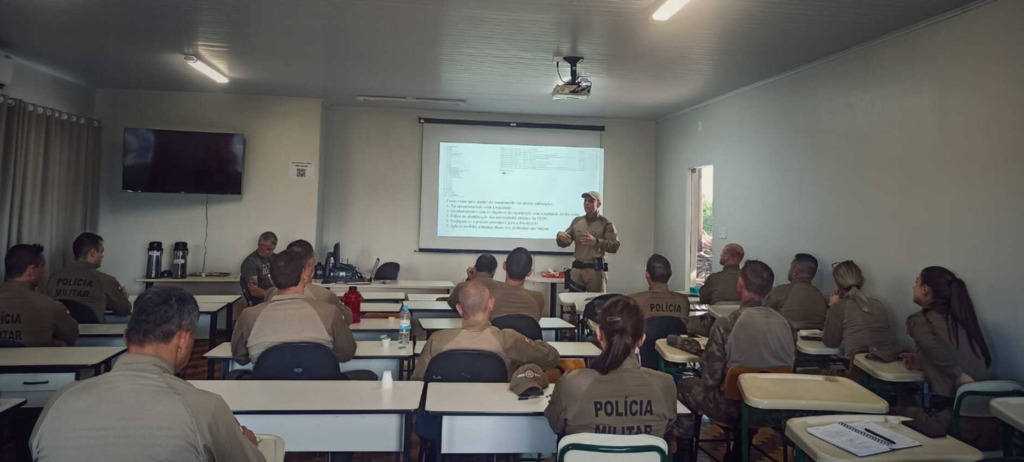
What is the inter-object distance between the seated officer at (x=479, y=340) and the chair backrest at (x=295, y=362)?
0.44m

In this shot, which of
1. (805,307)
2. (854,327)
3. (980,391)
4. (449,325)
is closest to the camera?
(980,391)

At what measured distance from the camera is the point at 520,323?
3766 mm

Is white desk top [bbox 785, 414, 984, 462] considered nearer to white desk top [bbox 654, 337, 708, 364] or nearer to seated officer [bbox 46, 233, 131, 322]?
white desk top [bbox 654, 337, 708, 364]

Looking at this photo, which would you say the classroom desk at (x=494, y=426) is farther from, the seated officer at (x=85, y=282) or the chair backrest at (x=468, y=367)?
the seated officer at (x=85, y=282)

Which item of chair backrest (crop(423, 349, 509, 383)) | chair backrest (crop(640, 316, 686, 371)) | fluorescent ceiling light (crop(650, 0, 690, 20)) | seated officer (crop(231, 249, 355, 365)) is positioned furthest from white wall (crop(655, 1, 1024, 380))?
seated officer (crop(231, 249, 355, 365))

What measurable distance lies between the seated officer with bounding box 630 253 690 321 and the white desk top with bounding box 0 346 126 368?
3381mm

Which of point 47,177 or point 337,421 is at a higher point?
point 47,177

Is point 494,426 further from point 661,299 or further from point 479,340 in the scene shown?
point 661,299

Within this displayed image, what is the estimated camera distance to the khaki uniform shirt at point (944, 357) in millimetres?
3197

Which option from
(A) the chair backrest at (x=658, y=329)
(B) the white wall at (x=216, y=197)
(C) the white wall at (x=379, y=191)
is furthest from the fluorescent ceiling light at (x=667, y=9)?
(B) the white wall at (x=216, y=197)

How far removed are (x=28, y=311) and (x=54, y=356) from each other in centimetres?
61

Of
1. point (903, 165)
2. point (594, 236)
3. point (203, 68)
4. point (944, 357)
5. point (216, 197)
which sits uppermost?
point (203, 68)

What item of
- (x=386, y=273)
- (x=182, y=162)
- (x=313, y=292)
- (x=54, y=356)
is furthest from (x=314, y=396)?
(x=182, y=162)

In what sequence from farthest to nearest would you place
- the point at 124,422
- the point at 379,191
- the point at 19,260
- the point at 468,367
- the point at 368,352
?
the point at 379,191, the point at 19,260, the point at 368,352, the point at 468,367, the point at 124,422
